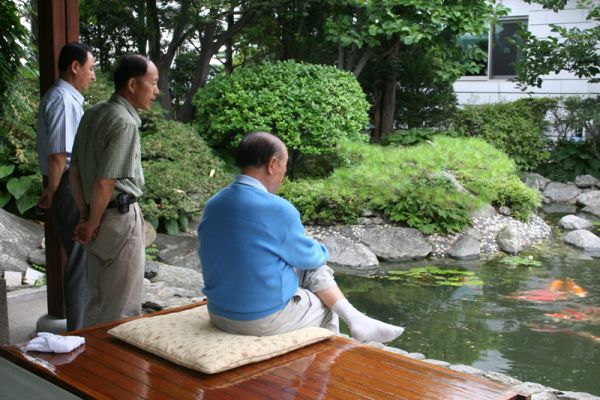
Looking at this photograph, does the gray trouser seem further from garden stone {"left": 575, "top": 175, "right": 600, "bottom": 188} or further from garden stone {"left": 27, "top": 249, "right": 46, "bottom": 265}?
garden stone {"left": 575, "top": 175, "right": 600, "bottom": 188}

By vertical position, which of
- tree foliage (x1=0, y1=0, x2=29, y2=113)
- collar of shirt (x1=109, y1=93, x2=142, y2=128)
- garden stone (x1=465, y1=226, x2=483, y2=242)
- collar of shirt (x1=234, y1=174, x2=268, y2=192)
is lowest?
garden stone (x1=465, y1=226, x2=483, y2=242)

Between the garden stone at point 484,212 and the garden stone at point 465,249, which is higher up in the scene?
the garden stone at point 484,212

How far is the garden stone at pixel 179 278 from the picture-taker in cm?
586

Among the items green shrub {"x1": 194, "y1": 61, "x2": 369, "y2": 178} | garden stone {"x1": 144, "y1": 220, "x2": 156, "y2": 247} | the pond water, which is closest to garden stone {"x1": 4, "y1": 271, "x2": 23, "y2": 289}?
garden stone {"x1": 144, "y1": 220, "x2": 156, "y2": 247}

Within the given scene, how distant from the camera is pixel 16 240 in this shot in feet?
19.7

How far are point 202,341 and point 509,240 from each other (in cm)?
671

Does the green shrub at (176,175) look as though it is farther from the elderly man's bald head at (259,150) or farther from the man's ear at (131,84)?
the elderly man's bald head at (259,150)

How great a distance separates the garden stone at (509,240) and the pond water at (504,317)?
1.32ft

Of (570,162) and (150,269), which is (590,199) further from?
(150,269)

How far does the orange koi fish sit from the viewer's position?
682 cm

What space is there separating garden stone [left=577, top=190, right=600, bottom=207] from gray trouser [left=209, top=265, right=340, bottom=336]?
30.7 ft

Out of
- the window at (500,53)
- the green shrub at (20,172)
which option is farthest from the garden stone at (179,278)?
the window at (500,53)

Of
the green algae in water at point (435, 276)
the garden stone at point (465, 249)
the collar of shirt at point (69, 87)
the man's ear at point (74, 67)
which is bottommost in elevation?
the green algae in water at point (435, 276)

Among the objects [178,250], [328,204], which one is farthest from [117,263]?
[328,204]
